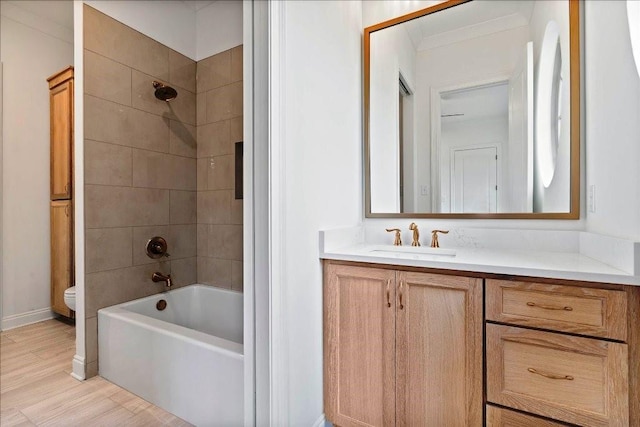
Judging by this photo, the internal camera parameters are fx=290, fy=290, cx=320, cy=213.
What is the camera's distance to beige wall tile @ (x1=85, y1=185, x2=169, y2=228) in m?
1.83

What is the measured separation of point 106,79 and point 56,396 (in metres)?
1.91

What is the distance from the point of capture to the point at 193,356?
1401 mm

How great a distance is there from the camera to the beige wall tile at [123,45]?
5.98ft

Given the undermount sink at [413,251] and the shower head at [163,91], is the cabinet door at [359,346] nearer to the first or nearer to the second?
the undermount sink at [413,251]

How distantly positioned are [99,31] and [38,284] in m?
2.01

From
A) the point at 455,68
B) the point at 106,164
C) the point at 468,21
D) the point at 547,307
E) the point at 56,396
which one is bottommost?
the point at 56,396

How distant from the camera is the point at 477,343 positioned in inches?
42.7

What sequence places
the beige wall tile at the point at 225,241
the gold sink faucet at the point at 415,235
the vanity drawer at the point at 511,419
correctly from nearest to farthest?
1. the vanity drawer at the point at 511,419
2. the gold sink faucet at the point at 415,235
3. the beige wall tile at the point at 225,241

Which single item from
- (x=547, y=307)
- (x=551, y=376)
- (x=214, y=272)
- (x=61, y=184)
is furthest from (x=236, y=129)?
(x=551, y=376)

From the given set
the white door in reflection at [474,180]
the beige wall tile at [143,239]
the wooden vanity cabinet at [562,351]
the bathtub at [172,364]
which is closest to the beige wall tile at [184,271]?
the beige wall tile at [143,239]

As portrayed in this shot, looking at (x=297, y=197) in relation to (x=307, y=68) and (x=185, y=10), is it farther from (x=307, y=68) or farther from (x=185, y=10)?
(x=185, y=10)

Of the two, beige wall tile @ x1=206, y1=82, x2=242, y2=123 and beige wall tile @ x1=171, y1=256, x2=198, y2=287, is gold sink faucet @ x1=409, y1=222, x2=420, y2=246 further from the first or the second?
beige wall tile @ x1=171, y1=256, x2=198, y2=287

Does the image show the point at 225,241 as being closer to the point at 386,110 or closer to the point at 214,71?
the point at 214,71

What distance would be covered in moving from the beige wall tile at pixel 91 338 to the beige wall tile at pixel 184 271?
0.60 metres
